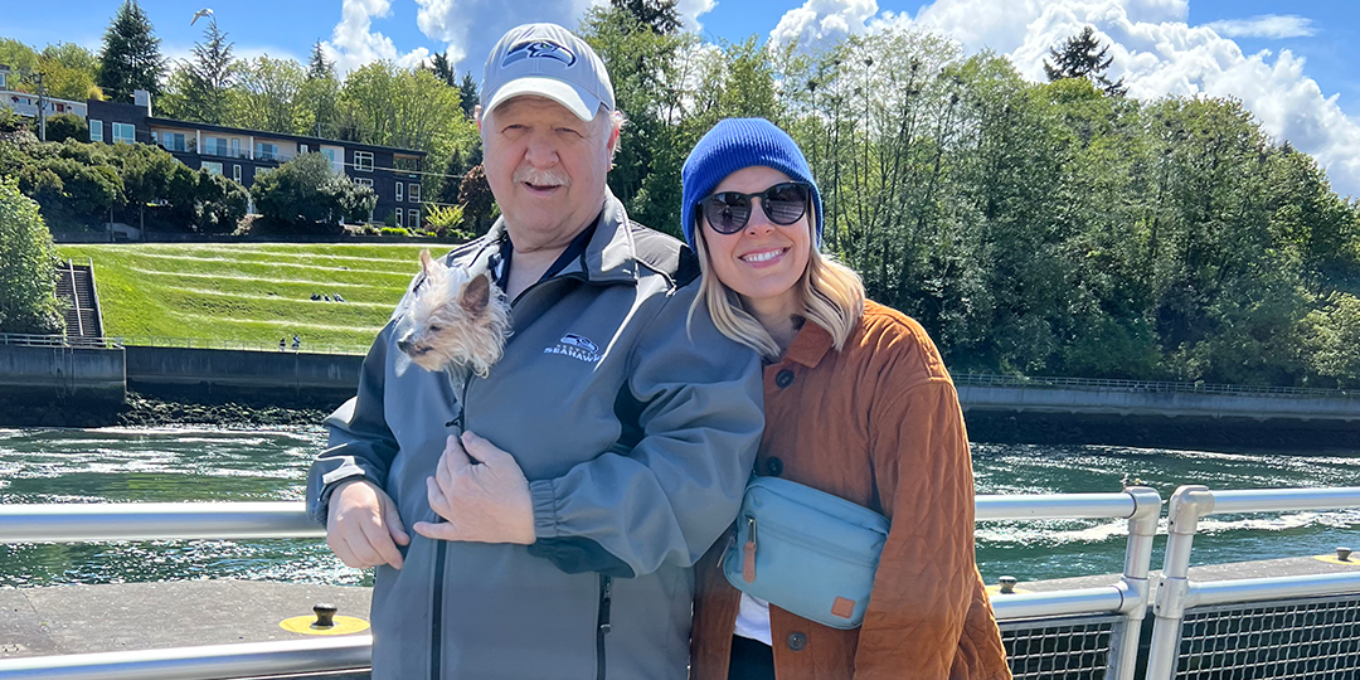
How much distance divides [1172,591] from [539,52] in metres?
2.76

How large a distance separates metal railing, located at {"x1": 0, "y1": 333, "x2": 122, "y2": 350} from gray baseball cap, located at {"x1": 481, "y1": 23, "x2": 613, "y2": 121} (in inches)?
1420

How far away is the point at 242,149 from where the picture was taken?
68.3 m

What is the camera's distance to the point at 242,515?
2.21 meters

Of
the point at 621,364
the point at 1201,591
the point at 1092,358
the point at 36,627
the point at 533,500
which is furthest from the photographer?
the point at 1092,358

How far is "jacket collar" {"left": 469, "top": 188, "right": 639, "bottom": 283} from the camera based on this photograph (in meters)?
2.04

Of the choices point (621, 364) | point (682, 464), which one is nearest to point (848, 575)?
point (682, 464)

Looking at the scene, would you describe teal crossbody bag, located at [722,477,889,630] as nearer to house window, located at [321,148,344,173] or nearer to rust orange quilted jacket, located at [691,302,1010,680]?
rust orange quilted jacket, located at [691,302,1010,680]

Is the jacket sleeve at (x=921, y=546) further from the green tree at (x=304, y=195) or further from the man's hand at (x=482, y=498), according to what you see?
the green tree at (x=304, y=195)

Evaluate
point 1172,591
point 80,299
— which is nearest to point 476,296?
point 1172,591

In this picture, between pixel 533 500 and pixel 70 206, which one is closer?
pixel 533 500

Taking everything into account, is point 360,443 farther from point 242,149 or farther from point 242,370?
point 242,149

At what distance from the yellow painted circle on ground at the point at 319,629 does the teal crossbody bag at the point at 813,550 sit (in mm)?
2355

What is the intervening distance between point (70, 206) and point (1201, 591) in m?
60.5

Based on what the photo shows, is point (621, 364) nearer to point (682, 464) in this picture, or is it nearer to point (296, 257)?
point (682, 464)
